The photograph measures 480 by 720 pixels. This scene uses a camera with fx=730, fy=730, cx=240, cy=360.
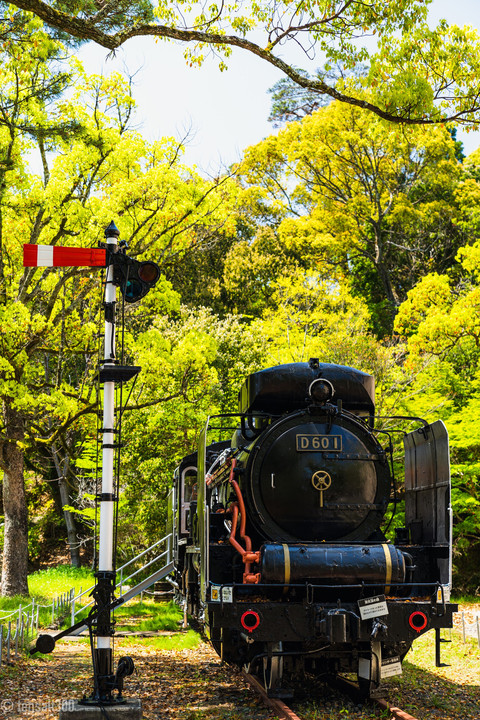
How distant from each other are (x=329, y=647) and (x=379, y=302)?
1132 inches

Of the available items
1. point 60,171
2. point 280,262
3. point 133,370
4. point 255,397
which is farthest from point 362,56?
point 280,262

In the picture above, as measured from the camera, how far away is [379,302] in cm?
3469

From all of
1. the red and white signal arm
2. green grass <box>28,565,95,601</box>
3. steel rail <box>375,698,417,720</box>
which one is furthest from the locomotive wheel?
green grass <box>28,565,95,601</box>

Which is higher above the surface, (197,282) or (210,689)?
(197,282)

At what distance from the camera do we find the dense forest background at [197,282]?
46.8 feet

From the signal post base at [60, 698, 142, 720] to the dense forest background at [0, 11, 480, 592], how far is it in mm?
3210

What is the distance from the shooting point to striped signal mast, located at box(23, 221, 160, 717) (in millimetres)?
6418

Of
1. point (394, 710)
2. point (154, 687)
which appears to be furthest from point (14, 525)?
point (394, 710)

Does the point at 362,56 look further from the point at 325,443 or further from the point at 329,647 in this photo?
the point at 329,647

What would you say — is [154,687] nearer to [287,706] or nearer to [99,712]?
[287,706]

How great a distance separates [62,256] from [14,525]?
10.4 m

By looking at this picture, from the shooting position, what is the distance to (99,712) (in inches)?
239

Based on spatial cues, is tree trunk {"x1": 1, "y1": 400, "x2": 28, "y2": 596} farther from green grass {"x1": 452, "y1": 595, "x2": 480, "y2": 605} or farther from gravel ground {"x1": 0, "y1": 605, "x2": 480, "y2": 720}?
green grass {"x1": 452, "y1": 595, "x2": 480, "y2": 605}

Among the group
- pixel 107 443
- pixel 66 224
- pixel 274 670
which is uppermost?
pixel 66 224
